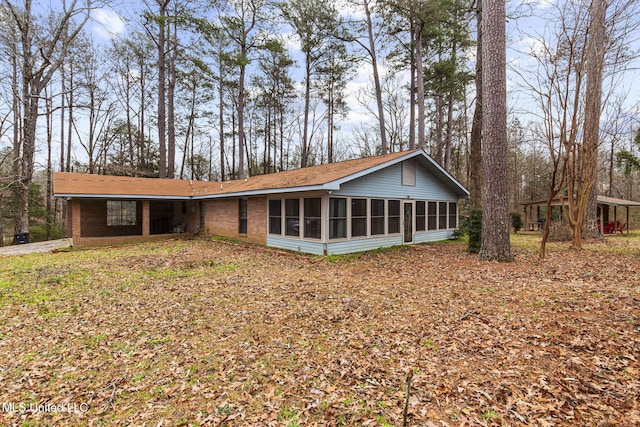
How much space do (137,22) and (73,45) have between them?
4.28 meters

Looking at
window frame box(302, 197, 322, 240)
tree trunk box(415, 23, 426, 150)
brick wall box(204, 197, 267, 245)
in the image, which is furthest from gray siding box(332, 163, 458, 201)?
brick wall box(204, 197, 267, 245)

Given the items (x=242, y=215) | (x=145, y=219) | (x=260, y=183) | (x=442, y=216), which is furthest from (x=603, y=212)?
(x=145, y=219)

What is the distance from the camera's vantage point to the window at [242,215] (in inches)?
528

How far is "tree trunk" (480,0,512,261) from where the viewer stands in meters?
8.26

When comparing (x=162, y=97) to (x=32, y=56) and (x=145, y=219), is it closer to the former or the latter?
(x=32, y=56)

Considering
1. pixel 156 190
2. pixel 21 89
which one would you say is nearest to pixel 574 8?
pixel 156 190

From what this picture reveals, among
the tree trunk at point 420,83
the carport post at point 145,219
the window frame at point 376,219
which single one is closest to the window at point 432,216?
the window frame at point 376,219

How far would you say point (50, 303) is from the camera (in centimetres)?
541

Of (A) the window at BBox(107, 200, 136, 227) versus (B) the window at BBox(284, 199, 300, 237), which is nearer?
(B) the window at BBox(284, 199, 300, 237)

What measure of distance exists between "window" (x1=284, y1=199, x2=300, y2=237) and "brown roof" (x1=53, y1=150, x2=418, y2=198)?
74cm

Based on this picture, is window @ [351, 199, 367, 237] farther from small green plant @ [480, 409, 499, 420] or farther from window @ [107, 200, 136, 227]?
window @ [107, 200, 136, 227]

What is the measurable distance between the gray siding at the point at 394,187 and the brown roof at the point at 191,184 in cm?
55

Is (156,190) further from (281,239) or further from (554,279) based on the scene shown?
(554,279)

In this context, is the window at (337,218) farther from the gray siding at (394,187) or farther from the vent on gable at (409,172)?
the vent on gable at (409,172)
